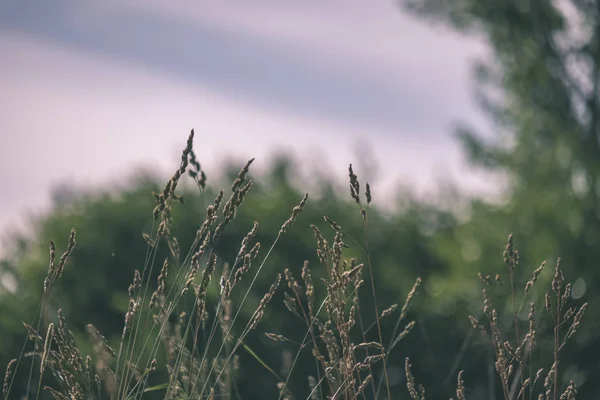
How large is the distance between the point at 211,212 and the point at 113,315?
539 centimetres

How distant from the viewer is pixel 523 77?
11539 millimetres

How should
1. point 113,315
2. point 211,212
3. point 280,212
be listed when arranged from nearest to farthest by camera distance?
1. point 211,212
2. point 113,315
3. point 280,212

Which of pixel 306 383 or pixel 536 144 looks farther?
pixel 536 144

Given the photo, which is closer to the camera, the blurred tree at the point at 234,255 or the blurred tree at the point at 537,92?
the blurred tree at the point at 234,255

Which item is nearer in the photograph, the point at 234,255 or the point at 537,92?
the point at 234,255

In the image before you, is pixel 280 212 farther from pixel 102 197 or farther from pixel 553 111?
pixel 553 111

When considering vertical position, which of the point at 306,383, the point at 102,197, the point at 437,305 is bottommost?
the point at 306,383

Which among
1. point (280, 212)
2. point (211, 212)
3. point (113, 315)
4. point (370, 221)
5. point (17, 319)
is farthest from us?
point (370, 221)

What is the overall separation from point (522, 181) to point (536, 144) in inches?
36.8

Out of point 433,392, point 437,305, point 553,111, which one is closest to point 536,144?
point 553,111

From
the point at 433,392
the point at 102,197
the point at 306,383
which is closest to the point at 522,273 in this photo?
the point at 433,392

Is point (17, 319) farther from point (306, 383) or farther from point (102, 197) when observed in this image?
point (306, 383)

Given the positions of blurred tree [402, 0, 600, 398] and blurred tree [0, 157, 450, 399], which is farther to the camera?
blurred tree [402, 0, 600, 398]

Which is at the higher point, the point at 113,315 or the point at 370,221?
the point at 370,221
